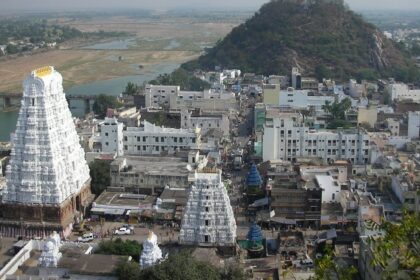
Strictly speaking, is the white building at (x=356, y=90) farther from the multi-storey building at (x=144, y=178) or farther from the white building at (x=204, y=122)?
the multi-storey building at (x=144, y=178)

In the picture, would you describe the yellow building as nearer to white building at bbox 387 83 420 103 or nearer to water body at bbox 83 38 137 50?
white building at bbox 387 83 420 103

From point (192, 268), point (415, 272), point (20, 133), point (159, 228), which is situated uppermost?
point (415, 272)

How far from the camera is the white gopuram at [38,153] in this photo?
2539 cm

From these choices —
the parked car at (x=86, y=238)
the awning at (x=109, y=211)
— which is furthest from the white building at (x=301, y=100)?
the parked car at (x=86, y=238)

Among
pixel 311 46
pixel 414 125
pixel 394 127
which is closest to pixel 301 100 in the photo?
pixel 394 127

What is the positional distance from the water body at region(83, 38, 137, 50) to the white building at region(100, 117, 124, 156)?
251 feet

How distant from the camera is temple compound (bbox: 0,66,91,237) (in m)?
25.4

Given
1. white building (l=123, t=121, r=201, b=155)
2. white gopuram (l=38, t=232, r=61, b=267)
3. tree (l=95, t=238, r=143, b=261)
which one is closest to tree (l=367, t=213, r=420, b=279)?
white gopuram (l=38, t=232, r=61, b=267)

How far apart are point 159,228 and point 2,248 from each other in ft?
21.3

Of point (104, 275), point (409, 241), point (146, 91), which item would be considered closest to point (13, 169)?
point (104, 275)

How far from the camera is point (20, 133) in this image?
1015 inches

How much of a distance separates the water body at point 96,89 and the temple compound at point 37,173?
22117 mm

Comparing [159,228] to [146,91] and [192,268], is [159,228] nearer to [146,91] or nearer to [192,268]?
[192,268]

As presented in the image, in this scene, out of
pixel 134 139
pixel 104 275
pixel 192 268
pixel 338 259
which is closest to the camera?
pixel 192 268
